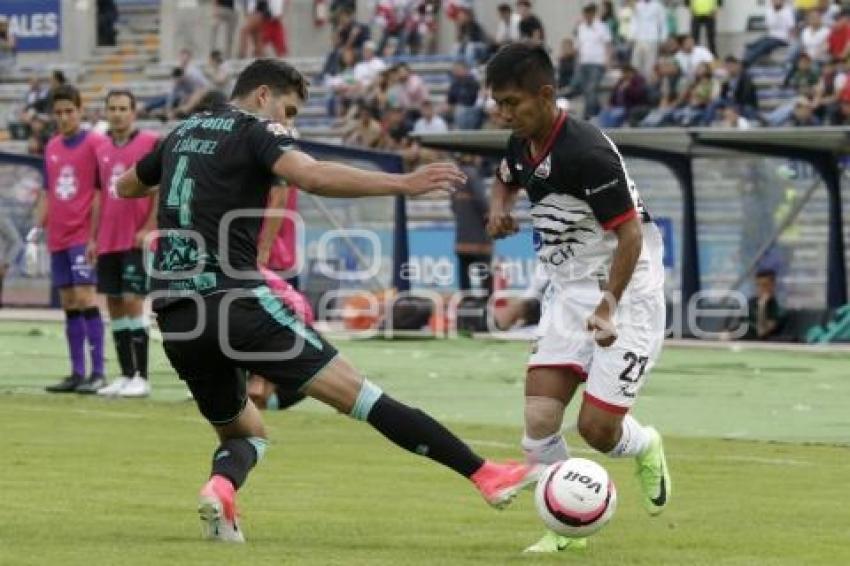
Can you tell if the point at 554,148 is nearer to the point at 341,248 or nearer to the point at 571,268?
the point at 571,268

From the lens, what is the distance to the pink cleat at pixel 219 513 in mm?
9562

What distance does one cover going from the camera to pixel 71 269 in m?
18.8

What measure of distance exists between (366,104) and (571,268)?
2715 centimetres

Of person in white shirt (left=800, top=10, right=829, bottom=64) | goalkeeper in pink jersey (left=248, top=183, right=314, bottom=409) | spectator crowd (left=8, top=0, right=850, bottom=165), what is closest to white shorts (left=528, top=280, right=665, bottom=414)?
goalkeeper in pink jersey (left=248, top=183, right=314, bottom=409)

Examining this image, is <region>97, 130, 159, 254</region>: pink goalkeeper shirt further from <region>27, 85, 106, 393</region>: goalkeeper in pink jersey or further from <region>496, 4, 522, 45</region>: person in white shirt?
<region>496, 4, 522, 45</region>: person in white shirt

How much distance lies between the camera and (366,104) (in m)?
37.3

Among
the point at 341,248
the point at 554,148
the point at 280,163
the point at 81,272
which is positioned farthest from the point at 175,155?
the point at 341,248

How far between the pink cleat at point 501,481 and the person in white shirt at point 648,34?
26.1 meters

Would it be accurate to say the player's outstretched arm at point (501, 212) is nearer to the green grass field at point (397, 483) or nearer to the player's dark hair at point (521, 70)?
the player's dark hair at point (521, 70)

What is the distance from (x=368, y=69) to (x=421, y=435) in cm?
3022

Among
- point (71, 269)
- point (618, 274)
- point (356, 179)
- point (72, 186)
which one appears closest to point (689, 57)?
point (72, 186)

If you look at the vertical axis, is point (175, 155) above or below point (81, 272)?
above

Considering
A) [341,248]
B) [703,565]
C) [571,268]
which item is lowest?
[341,248]

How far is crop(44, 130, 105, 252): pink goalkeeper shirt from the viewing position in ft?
61.7
